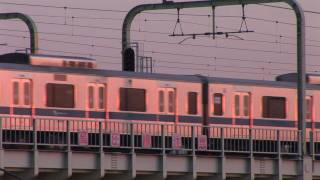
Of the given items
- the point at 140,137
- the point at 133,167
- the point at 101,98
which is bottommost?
the point at 133,167

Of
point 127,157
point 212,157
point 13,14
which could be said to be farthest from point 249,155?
point 13,14

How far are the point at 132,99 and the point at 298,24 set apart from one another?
8.47 meters

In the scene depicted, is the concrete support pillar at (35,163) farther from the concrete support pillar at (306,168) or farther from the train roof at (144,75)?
the concrete support pillar at (306,168)

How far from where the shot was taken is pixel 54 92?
171 feet

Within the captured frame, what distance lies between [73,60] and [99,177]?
39.8 feet

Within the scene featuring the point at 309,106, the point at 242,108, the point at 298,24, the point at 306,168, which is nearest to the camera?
the point at 306,168

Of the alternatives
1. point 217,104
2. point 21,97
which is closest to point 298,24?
point 217,104

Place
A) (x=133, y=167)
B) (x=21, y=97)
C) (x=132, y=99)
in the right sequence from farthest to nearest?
(x=132, y=99), (x=21, y=97), (x=133, y=167)

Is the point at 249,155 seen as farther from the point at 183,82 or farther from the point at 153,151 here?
the point at 183,82

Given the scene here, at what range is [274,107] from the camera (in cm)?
5984

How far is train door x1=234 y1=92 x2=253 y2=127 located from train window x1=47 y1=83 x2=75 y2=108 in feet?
28.9

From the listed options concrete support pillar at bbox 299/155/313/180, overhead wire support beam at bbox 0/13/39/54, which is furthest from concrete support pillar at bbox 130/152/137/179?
overhead wire support beam at bbox 0/13/39/54

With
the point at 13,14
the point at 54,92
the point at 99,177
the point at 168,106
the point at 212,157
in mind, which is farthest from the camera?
the point at 13,14

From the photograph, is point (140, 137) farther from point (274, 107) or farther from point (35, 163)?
point (274, 107)
